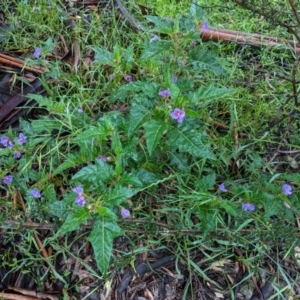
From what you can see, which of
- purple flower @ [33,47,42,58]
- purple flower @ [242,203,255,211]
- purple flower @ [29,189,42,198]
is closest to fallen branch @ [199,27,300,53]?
purple flower @ [33,47,42,58]

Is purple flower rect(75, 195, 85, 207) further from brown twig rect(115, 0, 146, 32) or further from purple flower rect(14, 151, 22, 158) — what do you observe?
brown twig rect(115, 0, 146, 32)

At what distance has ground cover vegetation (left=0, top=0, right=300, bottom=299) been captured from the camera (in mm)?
1744

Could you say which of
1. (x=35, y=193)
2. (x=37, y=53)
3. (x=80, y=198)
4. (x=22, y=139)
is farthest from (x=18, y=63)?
(x=80, y=198)

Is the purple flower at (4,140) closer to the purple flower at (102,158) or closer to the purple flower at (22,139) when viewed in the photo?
the purple flower at (22,139)

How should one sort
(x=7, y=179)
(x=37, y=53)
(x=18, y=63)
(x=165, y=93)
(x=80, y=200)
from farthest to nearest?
(x=18, y=63)
(x=37, y=53)
(x=7, y=179)
(x=165, y=93)
(x=80, y=200)

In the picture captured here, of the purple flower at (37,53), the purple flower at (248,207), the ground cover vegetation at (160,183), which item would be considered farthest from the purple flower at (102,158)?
the purple flower at (37,53)

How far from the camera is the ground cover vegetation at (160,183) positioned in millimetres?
1744

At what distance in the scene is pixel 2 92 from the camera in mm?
2453

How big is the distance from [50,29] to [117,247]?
138cm

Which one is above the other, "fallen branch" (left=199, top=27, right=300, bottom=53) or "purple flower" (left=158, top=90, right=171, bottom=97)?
"purple flower" (left=158, top=90, right=171, bottom=97)

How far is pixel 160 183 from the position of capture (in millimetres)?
2062

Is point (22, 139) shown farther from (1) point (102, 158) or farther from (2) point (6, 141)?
(1) point (102, 158)

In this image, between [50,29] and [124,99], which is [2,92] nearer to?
[50,29]

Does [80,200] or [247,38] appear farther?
[247,38]
